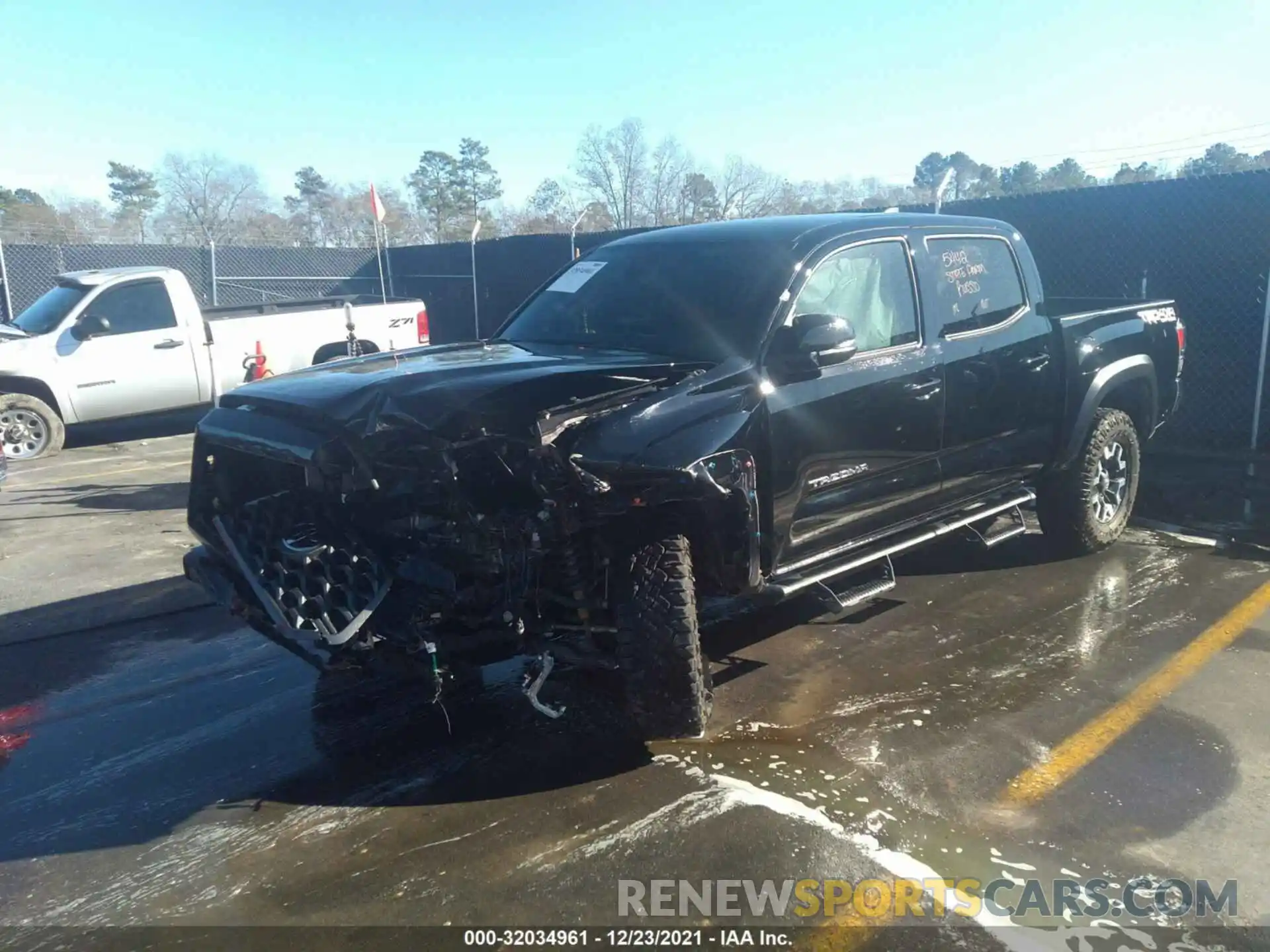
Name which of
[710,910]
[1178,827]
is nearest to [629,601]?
[710,910]

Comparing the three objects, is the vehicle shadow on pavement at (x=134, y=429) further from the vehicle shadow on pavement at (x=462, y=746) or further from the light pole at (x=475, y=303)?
the vehicle shadow on pavement at (x=462, y=746)

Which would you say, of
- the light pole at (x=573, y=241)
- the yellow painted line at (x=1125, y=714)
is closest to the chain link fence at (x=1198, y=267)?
the yellow painted line at (x=1125, y=714)

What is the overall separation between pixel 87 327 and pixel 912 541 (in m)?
9.65

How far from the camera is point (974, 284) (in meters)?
5.50

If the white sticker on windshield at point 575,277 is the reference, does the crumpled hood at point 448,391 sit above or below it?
below

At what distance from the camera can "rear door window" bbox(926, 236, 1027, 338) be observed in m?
5.21

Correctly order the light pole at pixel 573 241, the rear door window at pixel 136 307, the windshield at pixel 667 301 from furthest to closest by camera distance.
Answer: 1. the light pole at pixel 573 241
2. the rear door window at pixel 136 307
3. the windshield at pixel 667 301

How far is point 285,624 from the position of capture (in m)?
3.61

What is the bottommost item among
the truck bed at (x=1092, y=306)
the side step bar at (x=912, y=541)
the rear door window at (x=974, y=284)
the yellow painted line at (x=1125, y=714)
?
the yellow painted line at (x=1125, y=714)

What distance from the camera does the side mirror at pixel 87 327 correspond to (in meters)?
10.8

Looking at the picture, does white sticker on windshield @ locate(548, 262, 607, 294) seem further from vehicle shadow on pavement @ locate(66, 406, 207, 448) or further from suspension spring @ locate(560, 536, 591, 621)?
vehicle shadow on pavement @ locate(66, 406, 207, 448)

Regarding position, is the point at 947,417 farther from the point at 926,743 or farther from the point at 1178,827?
the point at 1178,827

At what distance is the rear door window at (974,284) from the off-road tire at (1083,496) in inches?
42.3

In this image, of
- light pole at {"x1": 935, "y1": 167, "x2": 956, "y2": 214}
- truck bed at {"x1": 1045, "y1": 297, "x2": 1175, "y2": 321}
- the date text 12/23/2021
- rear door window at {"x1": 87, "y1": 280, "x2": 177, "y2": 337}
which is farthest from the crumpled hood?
rear door window at {"x1": 87, "y1": 280, "x2": 177, "y2": 337}
